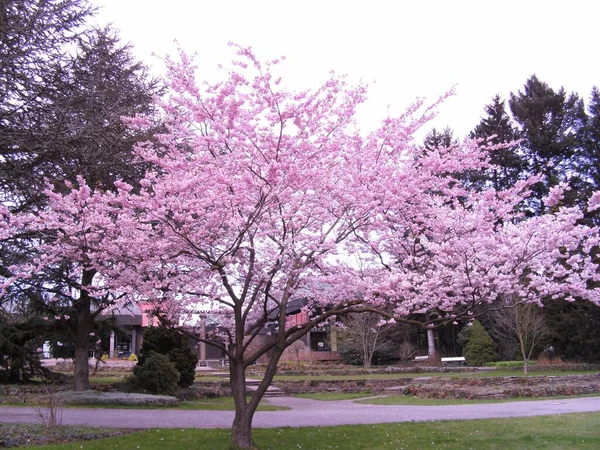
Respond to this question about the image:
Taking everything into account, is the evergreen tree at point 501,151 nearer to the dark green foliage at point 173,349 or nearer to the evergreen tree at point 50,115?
the dark green foliage at point 173,349

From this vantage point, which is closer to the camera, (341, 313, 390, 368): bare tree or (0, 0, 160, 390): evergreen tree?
(0, 0, 160, 390): evergreen tree

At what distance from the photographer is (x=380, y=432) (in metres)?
9.54

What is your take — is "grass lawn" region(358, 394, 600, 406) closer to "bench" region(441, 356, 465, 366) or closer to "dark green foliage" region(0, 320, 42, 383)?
"dark green foliage" region(0, 320, 42, 383)

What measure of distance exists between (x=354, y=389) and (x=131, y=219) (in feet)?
47.1

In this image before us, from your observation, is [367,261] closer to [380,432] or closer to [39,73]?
[380,432]

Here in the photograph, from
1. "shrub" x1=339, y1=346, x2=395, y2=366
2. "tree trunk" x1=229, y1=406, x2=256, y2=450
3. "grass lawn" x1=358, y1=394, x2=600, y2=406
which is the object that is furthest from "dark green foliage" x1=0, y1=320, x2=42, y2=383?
"shrub" x1=339, y1=346, x2=395, y2=366

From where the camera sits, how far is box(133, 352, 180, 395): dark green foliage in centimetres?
1681

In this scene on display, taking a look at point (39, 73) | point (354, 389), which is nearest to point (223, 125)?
point (39, 73)

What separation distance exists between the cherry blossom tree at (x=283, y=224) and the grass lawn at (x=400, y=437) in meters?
1.37

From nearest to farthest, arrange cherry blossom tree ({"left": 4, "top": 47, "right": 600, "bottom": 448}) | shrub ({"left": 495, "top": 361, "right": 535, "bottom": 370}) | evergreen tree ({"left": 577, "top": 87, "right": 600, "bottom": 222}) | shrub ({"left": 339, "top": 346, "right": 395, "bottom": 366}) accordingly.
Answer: cherry blossom tree ({"left": 4, "top": 47, "right": 600, "bottom": 448}), shrub ({"left": 495, "top": 361, "right": 535, "bottom": 370}), shrub ({"left": 339, "top": 346, "right": 395, "bottom": 366}), evergreen tree ({"left": 577, "top": 87, "right": 600, "bottom": 222})

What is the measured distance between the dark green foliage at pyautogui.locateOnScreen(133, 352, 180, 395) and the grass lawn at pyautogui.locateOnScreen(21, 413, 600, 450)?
7.19 metres

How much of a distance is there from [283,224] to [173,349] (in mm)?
11795

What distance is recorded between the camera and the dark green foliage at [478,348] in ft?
99.8

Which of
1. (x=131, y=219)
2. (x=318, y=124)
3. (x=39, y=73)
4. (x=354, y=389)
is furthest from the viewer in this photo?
(x=354, y=389)
